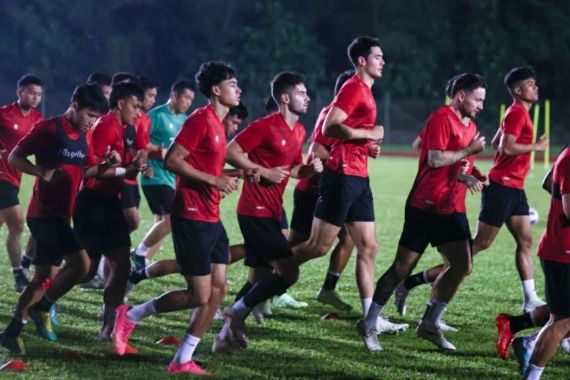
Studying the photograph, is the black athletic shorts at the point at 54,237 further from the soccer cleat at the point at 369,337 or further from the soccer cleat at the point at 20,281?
the soccer cleat at the point at 20,281

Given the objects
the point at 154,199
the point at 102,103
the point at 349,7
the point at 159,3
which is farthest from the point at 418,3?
the point at 102,103

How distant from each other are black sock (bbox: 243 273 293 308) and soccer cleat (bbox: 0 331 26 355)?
1623mm

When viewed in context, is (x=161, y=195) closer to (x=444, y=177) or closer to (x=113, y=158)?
(x=113, y=158)

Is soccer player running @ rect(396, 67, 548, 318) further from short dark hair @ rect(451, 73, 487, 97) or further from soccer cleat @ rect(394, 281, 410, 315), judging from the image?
short dark hair @ rect(451, 73, 487, 97)

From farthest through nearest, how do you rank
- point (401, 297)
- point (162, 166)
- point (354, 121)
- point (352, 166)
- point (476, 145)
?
point (162, 166) → point (401, 297) → point (352, 166) → point (354, 121) → point (476, 145)

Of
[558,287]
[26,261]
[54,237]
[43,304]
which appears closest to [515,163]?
[558,287]

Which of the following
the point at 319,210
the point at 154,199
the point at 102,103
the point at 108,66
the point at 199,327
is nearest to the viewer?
the point at 199,327

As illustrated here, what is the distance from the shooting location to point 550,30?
50531 mm

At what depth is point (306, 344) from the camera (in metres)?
8.41

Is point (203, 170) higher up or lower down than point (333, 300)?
higher up

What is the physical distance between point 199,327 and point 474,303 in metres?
4.07

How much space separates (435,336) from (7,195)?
4847mm

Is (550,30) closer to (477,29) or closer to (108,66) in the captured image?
(477,29)

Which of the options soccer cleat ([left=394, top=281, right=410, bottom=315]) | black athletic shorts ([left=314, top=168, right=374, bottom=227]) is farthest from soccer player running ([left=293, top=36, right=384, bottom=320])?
soccer cleat ([left=394, top=281, right=410, bottom=315])
